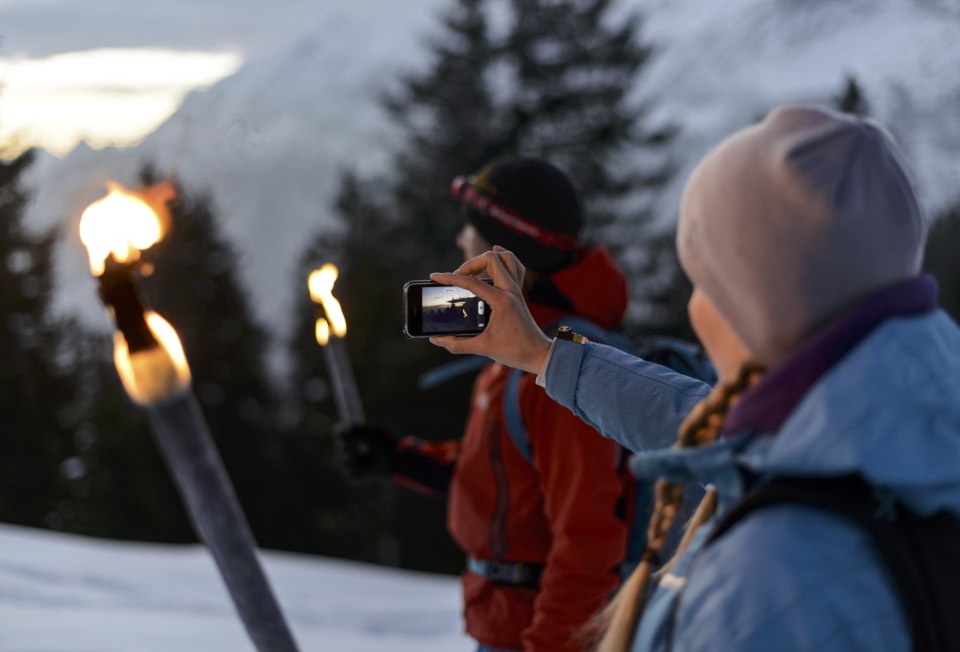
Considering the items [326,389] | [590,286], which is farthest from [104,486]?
[590,286]

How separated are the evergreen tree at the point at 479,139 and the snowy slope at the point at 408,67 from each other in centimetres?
88

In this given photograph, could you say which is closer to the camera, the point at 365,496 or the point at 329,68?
the point at 365,496

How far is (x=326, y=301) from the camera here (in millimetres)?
3518

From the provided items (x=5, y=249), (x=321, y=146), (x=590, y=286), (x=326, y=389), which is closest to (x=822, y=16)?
(x=321, y=146)

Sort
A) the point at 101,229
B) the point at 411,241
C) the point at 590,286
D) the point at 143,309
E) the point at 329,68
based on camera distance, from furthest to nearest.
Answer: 1. the point at 329,68
2. the point at 411,241
3. the point at 590,286
4. the point at 101,229
5. the point at 143,309

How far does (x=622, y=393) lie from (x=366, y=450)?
6.47 feet

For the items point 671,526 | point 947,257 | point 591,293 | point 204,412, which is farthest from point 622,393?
point 204,412

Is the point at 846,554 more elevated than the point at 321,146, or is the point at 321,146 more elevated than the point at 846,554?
the point at 846,554

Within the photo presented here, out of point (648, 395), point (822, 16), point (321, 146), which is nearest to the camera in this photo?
point (648, 395)

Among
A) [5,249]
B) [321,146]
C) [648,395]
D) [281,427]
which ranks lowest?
[321,146]

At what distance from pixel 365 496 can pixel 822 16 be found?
50.0 metres

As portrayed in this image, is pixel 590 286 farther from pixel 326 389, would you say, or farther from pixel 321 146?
pixel 321 146

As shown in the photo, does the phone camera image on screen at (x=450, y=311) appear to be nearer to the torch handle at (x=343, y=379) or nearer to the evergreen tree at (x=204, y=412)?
the torch handle at (x=343, y=379)

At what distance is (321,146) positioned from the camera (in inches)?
3268
